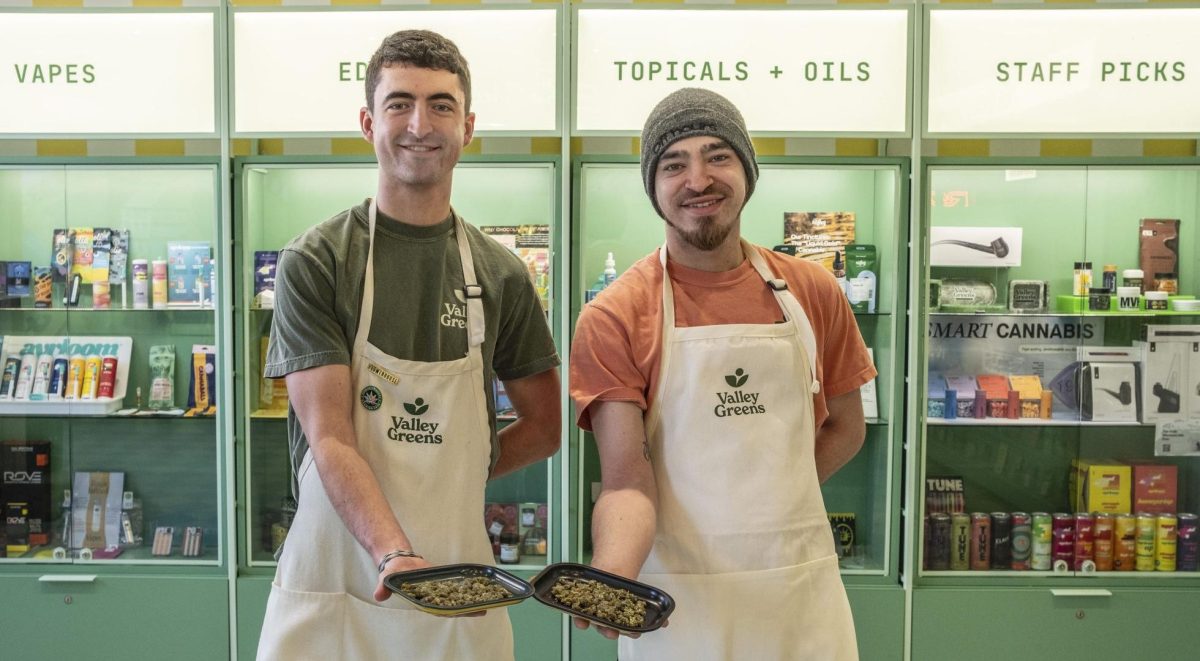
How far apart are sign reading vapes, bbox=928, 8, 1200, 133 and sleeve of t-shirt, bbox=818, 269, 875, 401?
182 centimetres

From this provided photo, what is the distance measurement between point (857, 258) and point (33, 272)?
10.7 ft

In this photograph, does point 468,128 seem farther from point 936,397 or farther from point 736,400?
point 936,397

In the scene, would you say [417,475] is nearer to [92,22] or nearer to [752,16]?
[752,16]

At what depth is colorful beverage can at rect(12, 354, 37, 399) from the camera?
396cm

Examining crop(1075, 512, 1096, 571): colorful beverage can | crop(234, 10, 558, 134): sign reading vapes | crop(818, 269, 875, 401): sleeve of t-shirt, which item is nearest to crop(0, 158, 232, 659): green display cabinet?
crop(234, 10, 558, 134): sign reading vapes

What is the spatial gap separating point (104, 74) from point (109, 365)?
1.15m

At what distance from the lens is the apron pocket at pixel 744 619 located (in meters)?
1.89

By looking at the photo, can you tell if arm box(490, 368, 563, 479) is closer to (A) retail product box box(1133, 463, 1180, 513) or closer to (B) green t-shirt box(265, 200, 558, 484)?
(B) green t-shirt box(265, 200, 558, 484)

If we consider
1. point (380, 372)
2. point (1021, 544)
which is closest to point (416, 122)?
point (380, 372)

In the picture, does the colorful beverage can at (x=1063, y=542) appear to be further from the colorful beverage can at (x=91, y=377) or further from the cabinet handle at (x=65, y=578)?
the colorful beverage can at (x=91, y=377)

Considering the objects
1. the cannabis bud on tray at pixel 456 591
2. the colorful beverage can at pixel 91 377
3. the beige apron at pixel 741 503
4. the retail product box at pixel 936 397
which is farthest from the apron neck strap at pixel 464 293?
the colorful beverage can at pixel 91 377

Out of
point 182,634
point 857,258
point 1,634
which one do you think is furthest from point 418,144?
point 1,634

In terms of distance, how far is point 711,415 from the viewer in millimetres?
1949

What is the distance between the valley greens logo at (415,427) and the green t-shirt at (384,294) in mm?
94
